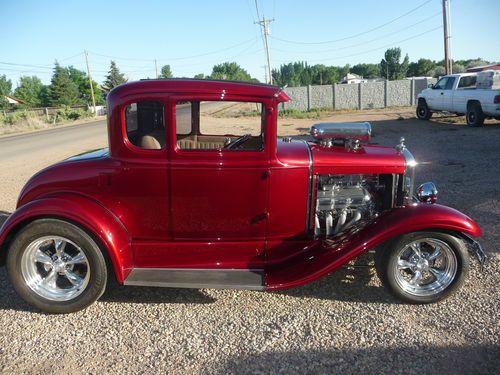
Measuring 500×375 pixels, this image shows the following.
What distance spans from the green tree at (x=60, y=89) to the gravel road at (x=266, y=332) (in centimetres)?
7440

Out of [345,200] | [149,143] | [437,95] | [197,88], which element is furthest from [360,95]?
[149,143]

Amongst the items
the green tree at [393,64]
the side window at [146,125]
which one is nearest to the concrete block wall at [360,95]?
the side window at [146,125]

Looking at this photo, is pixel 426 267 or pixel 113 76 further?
pixel 113 76

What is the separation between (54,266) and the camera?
11.2 ft

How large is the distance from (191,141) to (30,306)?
199cm

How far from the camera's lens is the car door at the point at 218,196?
3297 millimetres

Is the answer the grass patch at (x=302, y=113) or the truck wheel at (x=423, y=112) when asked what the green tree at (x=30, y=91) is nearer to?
the grass patch at (x=302, y=113)

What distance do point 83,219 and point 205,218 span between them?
971mm

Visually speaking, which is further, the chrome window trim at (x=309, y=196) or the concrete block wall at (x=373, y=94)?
the concrete block wall at (x=373, y=94)

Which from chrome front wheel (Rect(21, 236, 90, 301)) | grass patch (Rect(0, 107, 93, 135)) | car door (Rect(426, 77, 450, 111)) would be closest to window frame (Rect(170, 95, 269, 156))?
chrome front wheel (Rect(21, 236, 90, 301))

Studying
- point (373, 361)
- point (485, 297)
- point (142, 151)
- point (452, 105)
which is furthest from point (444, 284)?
point (452, 105)

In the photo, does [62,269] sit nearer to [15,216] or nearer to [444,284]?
[15,216]

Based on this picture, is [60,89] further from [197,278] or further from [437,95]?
[197,278]

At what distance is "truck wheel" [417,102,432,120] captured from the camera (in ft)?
57.3
